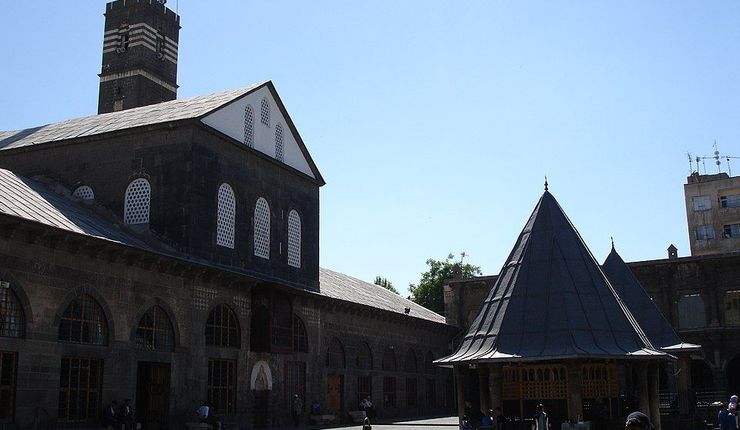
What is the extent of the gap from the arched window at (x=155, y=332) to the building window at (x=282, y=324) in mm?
5455

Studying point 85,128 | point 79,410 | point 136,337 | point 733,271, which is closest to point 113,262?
point 136,337

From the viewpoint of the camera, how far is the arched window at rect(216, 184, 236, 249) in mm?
28703

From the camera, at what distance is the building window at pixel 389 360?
40100mm

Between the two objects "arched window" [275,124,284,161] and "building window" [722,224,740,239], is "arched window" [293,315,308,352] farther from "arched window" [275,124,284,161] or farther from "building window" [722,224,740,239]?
"building window" [722,224,740,239]

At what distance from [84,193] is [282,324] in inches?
344

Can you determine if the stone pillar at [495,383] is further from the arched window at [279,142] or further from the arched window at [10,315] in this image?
the arched window at [279,142]

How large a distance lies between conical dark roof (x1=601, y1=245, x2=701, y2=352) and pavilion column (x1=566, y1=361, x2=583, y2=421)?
7.09 metres

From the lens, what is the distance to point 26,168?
29984mm

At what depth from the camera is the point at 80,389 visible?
21391mm

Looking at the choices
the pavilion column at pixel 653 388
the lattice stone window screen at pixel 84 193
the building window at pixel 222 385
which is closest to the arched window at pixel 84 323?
the building window at pixel 222 385

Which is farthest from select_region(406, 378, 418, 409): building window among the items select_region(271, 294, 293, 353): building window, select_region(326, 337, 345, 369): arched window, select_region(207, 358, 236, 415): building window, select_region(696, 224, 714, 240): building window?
select_region(696, 224, 714, 240): building window

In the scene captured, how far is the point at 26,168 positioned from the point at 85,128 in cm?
263

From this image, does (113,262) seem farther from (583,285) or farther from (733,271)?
(733,271)

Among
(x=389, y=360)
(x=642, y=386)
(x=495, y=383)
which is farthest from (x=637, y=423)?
(x=389, y=360)
